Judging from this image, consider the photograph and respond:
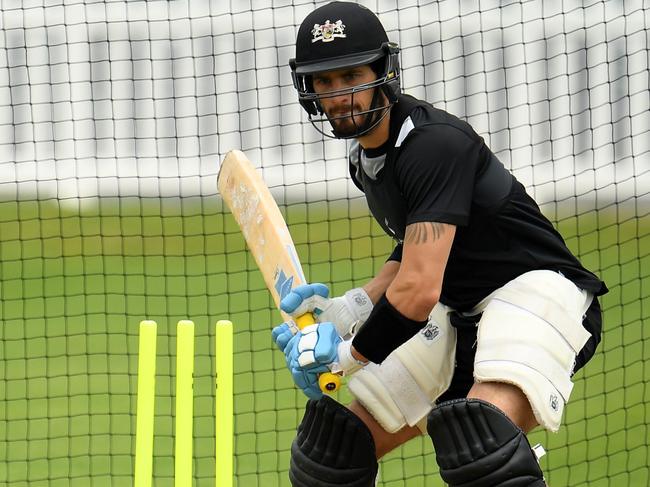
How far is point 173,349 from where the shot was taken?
24.0 ft

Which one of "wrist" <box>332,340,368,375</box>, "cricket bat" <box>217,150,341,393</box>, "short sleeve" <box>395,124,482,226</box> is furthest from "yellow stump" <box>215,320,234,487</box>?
"short sleeve" <box>395,124,482,226</box>

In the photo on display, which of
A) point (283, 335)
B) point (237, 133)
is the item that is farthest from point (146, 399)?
point (237, 133)

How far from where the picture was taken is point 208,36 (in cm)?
983

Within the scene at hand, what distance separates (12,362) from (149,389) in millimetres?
3993

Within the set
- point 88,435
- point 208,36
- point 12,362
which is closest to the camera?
point 88,435

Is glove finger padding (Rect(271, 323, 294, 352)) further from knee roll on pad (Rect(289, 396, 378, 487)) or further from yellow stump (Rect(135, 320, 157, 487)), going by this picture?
yellow stump (Rect(135, 320, 157, 487))

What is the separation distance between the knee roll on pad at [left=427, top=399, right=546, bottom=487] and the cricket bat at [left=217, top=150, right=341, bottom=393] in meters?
0.53

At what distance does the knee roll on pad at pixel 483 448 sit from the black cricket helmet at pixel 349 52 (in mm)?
746

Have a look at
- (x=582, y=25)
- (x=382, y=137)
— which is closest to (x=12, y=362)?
(x=382, y=137)

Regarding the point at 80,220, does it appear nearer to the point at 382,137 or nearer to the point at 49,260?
the point at 49,260

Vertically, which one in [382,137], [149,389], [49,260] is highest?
[382,137]

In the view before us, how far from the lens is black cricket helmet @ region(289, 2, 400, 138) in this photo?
10.6 ft

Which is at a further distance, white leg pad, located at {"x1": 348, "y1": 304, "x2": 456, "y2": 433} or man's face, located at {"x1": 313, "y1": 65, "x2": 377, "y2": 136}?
white leg pad, located at {"x1": 348, "y1": 304, "x2": 456, "y2": 433}

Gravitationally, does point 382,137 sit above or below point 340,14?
below
